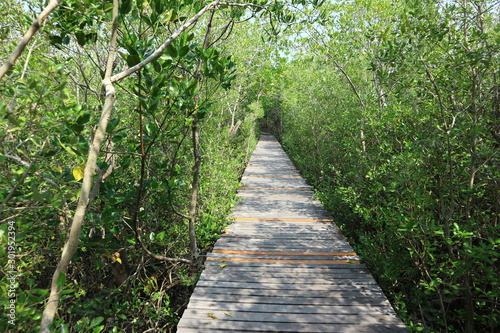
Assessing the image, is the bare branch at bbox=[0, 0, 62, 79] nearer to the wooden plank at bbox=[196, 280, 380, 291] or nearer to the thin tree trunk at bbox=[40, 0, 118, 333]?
the thin tree trunk at bbox=[40, 0, 118, 333]

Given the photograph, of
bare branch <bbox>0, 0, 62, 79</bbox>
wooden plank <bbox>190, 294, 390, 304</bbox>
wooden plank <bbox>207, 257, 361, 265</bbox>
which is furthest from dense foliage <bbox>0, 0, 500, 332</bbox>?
wooden plank <bbox>190, 294, 390, 304</bbox>

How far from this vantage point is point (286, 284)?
119 inches

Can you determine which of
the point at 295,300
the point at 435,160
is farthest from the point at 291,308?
the point at 435,160

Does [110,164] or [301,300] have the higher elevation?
[110,164]

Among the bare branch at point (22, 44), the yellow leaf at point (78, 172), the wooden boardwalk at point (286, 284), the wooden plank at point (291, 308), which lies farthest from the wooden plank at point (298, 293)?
the bare branch at point (22, 44)

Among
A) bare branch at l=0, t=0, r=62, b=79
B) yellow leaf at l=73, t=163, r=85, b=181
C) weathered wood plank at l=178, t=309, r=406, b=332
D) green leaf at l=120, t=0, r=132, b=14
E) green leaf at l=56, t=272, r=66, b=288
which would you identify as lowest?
weathered wood plank at l=178, t=309, r=406, b=332

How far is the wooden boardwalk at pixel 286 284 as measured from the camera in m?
2.46

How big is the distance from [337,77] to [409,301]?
5530 mm

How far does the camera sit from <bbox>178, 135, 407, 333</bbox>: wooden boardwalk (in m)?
2.46

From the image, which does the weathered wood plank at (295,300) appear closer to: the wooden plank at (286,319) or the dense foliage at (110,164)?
the wooden plank at (286,319)

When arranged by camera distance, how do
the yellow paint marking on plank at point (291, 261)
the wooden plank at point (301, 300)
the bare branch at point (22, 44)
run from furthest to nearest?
the yellow paint marking on plank at point (291, 261) → the wooden plank at point (301, 300) → the bare branch at point (22, 44)

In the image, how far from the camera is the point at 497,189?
7.81 ft

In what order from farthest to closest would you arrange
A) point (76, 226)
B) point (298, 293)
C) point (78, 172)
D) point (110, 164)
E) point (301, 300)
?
1. point (298, 293)
2. point (301, 300)
3. point (110, 164)
4. point (78, 172)
5. point (76, 226)

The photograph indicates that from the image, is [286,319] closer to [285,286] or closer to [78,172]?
[285,286]
